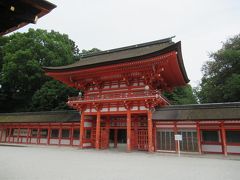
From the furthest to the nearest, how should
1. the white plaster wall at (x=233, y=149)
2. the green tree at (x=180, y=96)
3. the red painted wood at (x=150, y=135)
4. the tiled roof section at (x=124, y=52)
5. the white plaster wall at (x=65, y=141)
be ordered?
the green tree at (x=180, y=96), the white plaster wall at (x=65, y=141), the tiled roof section at (x=124, y=52), the red painted wood at (x=150, y=135), the white plaster wall at (x=233, y=149)

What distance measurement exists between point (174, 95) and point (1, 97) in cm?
3431

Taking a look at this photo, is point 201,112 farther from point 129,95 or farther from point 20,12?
point 20,12

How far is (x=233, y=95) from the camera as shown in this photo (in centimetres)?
2378

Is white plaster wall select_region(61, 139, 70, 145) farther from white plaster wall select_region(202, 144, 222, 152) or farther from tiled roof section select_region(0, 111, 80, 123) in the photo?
white plaster wall select_region(202, 144, 222, 152)

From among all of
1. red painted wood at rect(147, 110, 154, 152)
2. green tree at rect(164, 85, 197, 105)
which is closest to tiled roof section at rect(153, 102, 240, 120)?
red painted wood at rect(147, 110, 154, 152)

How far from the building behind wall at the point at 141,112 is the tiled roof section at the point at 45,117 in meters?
0.16

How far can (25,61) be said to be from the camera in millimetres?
32062

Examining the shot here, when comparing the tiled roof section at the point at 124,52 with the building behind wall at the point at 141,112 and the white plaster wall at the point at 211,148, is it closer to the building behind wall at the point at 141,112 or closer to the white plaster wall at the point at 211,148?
the building behind wall at the point at 141,112

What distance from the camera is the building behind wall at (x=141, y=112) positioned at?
1359cm

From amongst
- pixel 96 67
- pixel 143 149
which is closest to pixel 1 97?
pixel 96 67

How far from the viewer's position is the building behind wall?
13594mm

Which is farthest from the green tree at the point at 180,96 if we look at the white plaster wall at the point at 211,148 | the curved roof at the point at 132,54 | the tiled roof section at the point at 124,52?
the white plaster wall at the point at 211,148

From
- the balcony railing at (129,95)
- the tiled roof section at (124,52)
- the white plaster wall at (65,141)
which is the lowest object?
the white plaster wall at (65,141)

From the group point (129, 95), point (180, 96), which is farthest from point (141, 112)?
point (180, 96)
